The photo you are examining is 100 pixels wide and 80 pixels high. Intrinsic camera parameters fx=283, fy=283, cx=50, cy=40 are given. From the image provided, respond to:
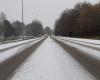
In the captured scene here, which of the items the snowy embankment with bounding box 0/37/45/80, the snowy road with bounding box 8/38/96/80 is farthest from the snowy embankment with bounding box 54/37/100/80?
the snowy embankment with bounding box 0/37/45/80

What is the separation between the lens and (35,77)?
9.95 meters

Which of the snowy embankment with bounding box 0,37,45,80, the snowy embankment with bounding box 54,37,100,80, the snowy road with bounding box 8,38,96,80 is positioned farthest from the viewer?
the snowy embankment with bounding box 54,37,100,80

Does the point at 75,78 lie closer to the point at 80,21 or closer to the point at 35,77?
the point at 35,77

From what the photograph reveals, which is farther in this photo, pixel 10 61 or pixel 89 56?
pixel 89 56

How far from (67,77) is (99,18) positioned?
85633 mm

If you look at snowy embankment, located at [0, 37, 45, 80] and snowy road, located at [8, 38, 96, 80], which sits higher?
snowy road, located at [8, 38, 96, 80]

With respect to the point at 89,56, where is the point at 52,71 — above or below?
above

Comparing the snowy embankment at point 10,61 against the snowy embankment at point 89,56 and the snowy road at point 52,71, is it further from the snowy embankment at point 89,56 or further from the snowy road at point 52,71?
the snowy embankment at point 89,56

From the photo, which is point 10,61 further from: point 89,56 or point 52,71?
point 89,56

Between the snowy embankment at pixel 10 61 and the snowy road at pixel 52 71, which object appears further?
the snowy embankment at pixel 10 61

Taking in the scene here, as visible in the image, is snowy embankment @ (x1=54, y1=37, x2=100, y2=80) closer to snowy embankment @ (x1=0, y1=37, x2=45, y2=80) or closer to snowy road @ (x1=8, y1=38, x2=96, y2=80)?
snowy road @ (x1=8, y1=38, x2=96, y2=80)

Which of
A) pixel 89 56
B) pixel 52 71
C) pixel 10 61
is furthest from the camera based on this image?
pixel 89 56

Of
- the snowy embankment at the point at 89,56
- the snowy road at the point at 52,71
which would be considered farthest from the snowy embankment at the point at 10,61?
the snowy embankment at the point at 89,56

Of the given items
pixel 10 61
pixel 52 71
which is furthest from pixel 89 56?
pixel 52 71
